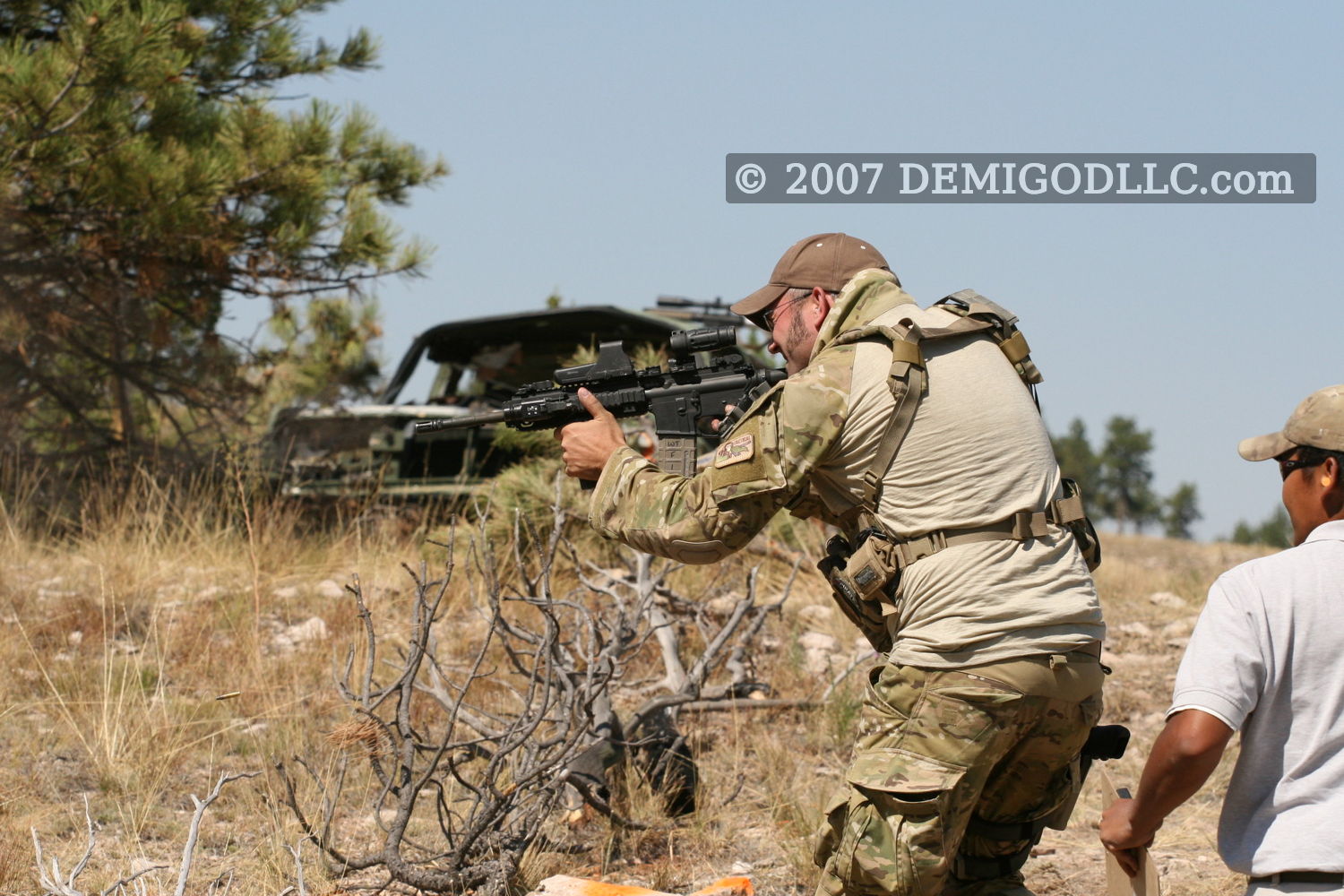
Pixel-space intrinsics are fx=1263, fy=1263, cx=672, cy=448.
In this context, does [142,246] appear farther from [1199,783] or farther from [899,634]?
[1199,783]

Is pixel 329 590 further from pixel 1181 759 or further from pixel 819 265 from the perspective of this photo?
pixel 1181 759

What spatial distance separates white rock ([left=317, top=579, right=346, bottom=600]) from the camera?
261 inches

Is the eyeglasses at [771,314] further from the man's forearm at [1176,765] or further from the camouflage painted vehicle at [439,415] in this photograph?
the camouflage painted vehicle at [439,415]

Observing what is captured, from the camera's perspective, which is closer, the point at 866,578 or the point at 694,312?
the point at 866,578

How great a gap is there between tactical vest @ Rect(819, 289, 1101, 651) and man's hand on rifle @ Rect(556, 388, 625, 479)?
24.9 inches

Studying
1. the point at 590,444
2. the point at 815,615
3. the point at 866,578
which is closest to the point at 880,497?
the point at 866,578

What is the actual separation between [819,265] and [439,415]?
5.04m

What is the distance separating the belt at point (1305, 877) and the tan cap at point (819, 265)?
5.03 feet

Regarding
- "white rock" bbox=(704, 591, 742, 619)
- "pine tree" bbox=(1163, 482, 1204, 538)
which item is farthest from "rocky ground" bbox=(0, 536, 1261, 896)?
"pine tree" bbox=(1163, 482, 1204, 538)

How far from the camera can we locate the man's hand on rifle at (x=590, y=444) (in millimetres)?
3160

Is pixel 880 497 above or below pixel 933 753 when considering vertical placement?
above

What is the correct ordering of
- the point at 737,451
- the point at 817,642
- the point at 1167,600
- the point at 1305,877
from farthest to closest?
the point at 1167,600, the point at 817,642, the point at 737,451, the point at 1305,877

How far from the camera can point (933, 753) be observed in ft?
8.43

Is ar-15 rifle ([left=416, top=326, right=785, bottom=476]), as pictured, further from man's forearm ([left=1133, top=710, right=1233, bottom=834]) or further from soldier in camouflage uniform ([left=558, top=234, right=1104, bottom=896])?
man's forearm ([left=1133, top=710, right=1233, bottom=834])
